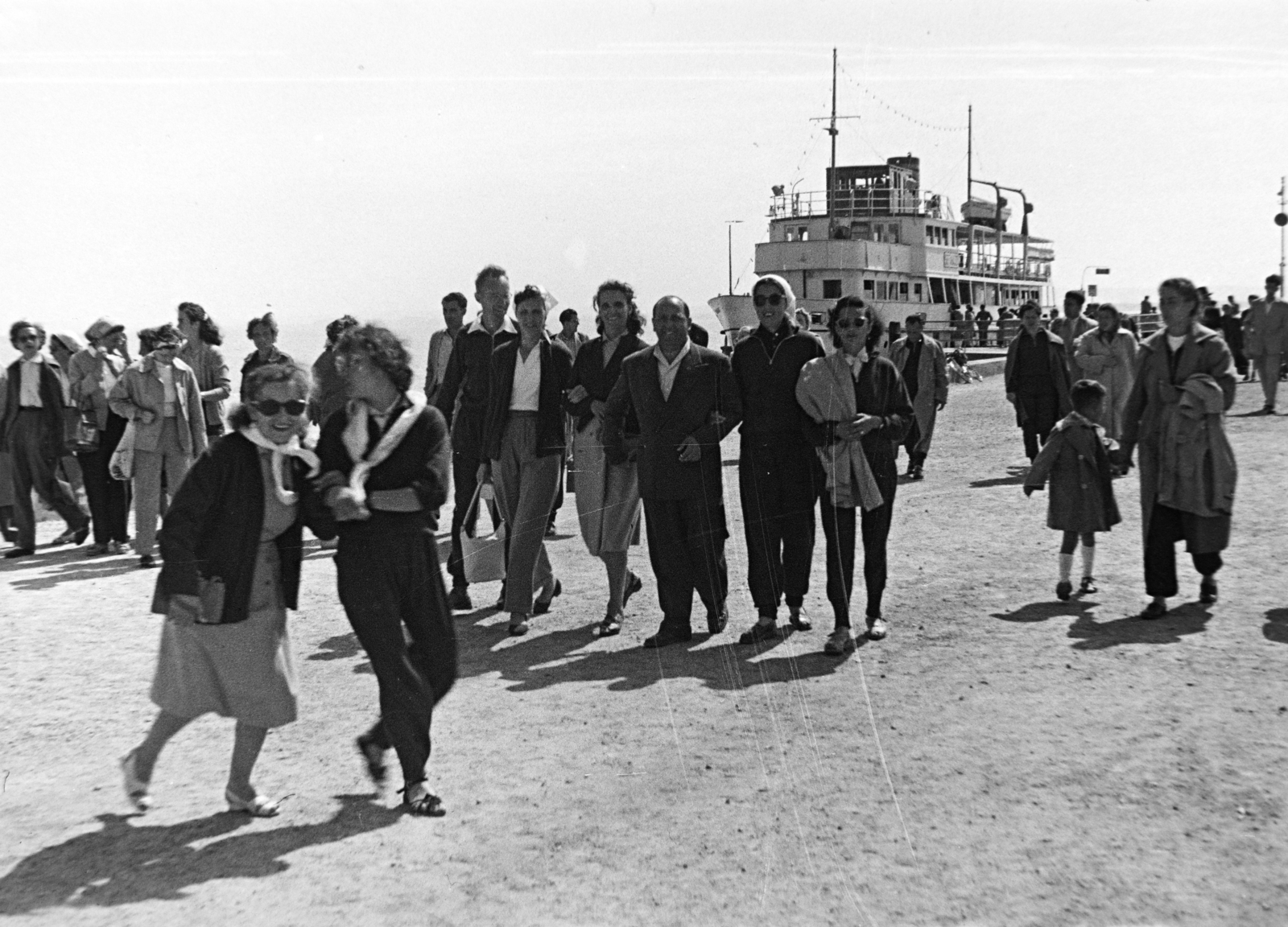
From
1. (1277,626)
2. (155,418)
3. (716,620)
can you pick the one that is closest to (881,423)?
(716,620)

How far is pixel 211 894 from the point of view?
176 inches

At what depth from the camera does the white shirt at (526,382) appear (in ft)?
27.3

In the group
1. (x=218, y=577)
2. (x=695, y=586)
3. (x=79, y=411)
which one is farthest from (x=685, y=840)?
(x=79, y=411)

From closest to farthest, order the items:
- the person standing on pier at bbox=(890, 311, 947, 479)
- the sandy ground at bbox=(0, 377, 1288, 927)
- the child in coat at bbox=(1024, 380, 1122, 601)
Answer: the sandy ground at bbox=(0, 377, 1288, 927) < the child in coat at bbox=(1024, 380, 1122, 601) < the person standing on pier at bbox=(890, 311, 947, 479)

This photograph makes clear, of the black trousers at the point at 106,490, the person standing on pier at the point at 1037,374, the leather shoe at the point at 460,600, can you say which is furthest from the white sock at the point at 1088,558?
the black trousers at the point at 106,490

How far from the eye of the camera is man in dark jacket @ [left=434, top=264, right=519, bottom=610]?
877cm

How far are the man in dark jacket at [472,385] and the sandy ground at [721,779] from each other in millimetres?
743

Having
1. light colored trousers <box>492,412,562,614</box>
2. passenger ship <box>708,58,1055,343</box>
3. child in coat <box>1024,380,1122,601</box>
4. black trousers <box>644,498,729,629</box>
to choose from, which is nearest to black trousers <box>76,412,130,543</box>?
light colored trousers <box>492,412,562,614</box>

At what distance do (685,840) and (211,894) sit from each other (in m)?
1.49

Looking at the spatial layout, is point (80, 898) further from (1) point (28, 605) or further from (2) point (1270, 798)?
(1) point (28, 605)

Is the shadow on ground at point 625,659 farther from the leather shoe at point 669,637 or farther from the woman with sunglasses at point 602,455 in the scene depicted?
the woman with sunglasses at point 602,455

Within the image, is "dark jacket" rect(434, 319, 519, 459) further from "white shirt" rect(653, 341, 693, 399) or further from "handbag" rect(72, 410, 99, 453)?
"handbag" rect(72, 410, 99, 453)

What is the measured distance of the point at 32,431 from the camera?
11.9 metres

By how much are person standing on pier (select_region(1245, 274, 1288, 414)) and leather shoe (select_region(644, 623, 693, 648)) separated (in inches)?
563
